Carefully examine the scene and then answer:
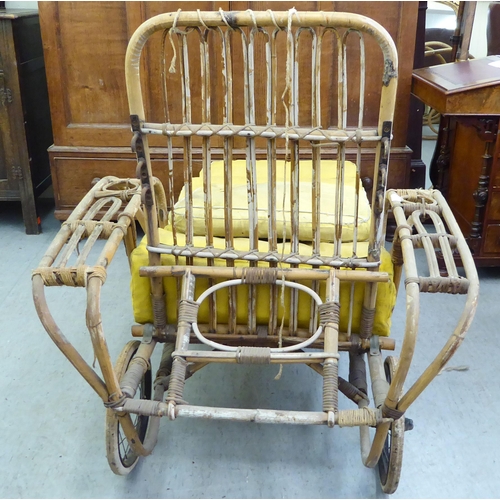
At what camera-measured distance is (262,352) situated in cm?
112

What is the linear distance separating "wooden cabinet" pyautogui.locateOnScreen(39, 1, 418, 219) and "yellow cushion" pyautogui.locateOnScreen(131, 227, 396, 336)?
42.9 inches

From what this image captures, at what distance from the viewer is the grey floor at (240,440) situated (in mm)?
1289

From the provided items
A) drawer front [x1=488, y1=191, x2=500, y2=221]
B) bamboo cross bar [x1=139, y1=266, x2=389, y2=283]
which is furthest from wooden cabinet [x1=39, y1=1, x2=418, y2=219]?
bamboo cross bar [x1=139, y1=266, x2=389, y2=283]

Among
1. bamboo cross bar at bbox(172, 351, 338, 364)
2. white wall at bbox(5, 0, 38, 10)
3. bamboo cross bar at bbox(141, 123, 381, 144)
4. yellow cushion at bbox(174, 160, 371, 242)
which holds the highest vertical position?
white wall at bbox(5, 0, 38, 10)

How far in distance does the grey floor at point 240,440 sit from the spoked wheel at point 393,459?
0.05 metres

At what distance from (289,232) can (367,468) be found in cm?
61

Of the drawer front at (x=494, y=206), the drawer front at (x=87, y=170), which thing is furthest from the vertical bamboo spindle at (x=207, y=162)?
the drawer front at (x=494, y=206)

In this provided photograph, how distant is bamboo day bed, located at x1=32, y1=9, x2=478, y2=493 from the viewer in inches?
40.6

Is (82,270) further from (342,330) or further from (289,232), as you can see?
(342,330)

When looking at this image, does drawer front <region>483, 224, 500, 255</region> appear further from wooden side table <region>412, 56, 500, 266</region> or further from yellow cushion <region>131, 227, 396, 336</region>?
yellow cushion <region>131, 227, 396, 336</region>

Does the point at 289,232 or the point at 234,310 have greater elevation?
the point at 289,232

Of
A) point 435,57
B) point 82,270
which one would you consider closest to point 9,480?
point 82,270

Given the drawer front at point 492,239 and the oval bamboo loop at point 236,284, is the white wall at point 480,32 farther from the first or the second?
the oval bamboo loop at point 236,284

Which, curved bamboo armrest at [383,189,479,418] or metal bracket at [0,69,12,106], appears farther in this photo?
metal bracket at [0,69,12,106]
